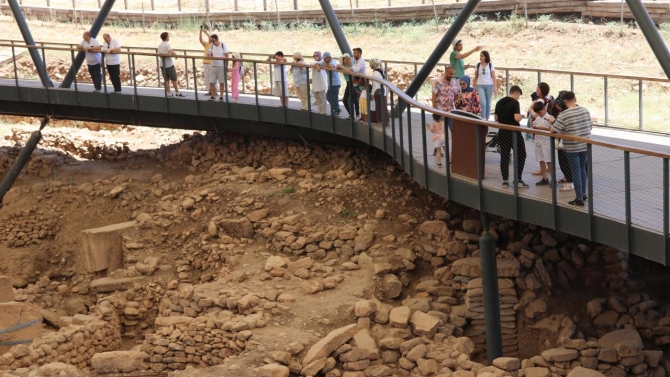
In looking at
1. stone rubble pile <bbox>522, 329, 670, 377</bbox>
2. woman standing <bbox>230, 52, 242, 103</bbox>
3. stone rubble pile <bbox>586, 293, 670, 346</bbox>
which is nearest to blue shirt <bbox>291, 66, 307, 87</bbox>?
woman standing <bbox>230, 52, 242, 103</bbox>

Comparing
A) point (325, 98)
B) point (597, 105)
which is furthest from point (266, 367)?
point (597, 105)

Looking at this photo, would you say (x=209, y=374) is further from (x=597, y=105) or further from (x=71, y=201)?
(x=597, y=105)

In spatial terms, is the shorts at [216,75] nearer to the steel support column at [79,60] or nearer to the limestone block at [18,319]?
the steel support column at [79,60]

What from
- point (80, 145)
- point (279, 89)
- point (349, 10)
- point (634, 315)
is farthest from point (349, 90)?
point (349, 10)

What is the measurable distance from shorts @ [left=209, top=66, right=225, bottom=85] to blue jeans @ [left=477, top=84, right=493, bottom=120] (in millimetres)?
5703

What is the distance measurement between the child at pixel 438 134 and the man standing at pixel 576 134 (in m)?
2.35

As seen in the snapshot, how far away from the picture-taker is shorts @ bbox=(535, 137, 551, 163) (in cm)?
1580

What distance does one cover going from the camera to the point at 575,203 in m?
15.3

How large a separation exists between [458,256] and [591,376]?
4192mm

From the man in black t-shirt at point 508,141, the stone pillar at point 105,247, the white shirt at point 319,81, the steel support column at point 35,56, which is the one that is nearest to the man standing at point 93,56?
the steel support column at point 35,56

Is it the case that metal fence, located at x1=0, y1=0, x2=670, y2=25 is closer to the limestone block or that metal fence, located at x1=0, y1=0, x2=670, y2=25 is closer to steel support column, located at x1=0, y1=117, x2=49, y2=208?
steel support column, located at x1=0, y1=117, x2=49, y2=208

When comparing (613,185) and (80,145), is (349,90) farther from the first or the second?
(80,145)

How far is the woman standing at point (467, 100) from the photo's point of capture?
19.2 meters

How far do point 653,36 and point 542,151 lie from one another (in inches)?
111
